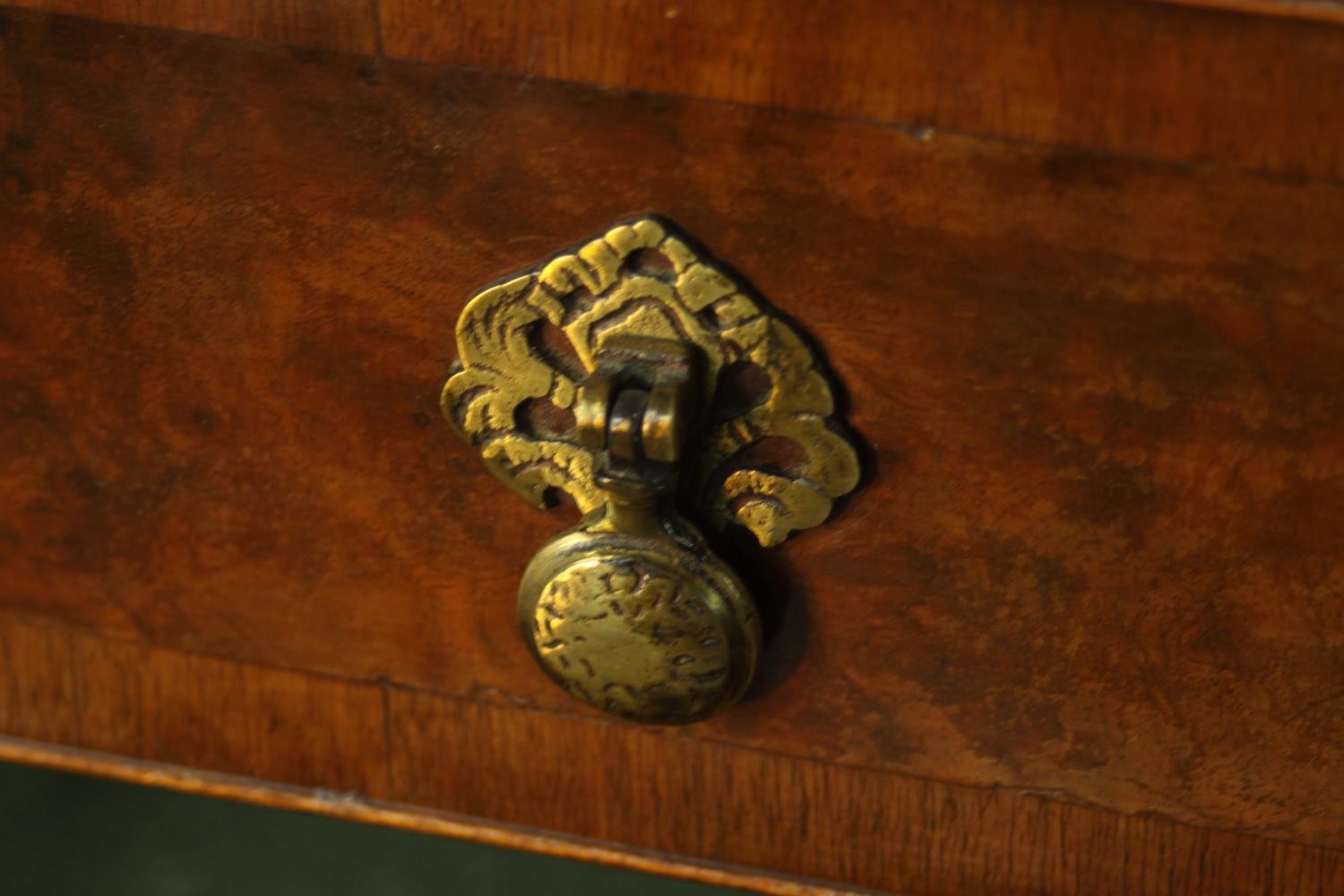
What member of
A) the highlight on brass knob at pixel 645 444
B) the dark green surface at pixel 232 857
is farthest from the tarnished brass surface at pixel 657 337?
the dark green surface at pixel 232 857

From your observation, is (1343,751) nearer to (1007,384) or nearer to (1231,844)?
(1231,844)

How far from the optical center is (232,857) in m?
1.07

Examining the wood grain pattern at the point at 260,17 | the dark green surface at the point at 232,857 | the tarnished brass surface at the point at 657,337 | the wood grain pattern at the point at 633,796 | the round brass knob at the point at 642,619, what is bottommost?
the dark green surface at the point at 232,857

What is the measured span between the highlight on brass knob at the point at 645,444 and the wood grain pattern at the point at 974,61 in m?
0.07

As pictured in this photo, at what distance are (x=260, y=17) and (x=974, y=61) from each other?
25cm

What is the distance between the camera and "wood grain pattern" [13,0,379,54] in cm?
59

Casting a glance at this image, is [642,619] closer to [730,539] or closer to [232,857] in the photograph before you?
[730,539]

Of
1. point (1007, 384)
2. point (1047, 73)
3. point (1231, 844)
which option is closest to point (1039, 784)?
point (1231, 844)

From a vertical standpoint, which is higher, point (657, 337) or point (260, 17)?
point (260, 17)

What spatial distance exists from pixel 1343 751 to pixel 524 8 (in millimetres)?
427

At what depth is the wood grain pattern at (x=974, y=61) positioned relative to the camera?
1.71 feet

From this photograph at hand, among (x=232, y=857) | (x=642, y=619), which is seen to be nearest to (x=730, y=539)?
(x=642, y=619)

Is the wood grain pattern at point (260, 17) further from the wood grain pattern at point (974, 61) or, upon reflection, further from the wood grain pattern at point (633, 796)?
the wood grain pattern at point (633, 796)

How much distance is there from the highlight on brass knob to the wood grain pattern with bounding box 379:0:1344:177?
7cm
